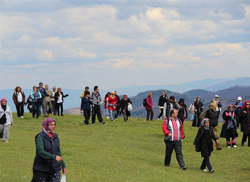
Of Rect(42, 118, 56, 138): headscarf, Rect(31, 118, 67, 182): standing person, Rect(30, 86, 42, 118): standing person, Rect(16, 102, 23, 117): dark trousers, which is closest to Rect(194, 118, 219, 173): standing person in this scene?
Rect(31, 118, 67, 182): standing person

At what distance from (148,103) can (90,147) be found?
15.7 metres

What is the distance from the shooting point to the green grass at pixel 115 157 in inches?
588

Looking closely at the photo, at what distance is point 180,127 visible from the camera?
17.1m

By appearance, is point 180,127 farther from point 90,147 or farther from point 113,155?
point 90,147

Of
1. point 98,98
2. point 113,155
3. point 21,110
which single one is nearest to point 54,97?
point 21,110

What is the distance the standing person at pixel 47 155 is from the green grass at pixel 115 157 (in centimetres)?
364

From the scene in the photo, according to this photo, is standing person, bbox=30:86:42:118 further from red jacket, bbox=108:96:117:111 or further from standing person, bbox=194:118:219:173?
standing person, bbox=194:118:219:173

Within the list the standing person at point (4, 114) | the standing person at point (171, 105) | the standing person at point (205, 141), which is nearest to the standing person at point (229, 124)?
the standing person at point (171, 105)

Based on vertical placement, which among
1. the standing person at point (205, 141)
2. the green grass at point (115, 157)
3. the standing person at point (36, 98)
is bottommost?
the green grass at point (115, 157)

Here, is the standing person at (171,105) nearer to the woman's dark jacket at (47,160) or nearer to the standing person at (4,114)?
the standing person at (4,114)

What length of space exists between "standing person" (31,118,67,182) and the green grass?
3637mm

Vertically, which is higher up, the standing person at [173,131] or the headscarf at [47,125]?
the headscarf at [47,125]

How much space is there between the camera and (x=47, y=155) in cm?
952

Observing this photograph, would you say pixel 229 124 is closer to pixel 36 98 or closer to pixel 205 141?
pixel 205 141
